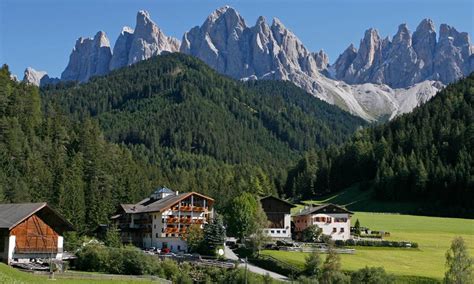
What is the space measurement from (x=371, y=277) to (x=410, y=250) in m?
30.8

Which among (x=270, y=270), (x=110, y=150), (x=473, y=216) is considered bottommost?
(x=270, y=270)

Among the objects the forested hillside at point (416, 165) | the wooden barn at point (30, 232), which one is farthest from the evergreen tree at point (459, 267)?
the forested hillside at point (416, 165)

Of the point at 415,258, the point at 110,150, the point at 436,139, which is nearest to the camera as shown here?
the point at 415,258

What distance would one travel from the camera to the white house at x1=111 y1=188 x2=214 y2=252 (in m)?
99.0

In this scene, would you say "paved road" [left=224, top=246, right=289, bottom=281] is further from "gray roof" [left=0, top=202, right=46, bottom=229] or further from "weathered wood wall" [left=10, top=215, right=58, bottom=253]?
"gray roof" [left=0, top=202, right=46, bottom=229]

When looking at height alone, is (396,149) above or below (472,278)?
above

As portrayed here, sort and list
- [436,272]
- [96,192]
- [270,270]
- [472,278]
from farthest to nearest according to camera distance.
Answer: [96,192], [270,270], [436,272], [472,278]

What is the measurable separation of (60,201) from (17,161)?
1809 centimetres

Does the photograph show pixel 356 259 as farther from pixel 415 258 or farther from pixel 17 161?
pixel 17 161

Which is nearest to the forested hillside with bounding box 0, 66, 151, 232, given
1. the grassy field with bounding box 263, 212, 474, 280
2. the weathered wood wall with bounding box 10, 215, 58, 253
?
the weathered wood wall with bounding box 10, 215, 58, 253

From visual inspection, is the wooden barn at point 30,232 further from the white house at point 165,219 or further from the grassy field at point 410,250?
the white house at point 165,219

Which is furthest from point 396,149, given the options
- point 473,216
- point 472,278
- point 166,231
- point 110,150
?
point 472,278

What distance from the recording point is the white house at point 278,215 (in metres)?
112

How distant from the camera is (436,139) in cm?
17900
